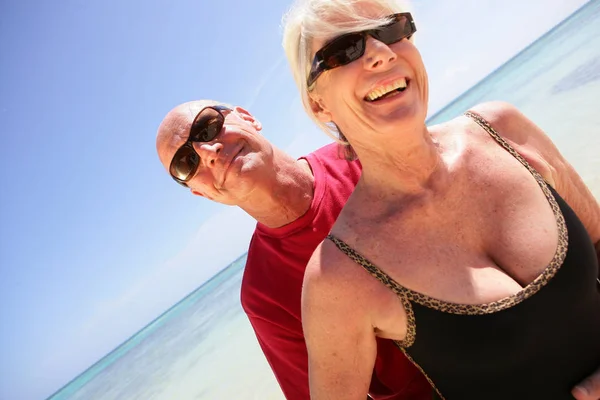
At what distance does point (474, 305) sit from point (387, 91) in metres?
0.65

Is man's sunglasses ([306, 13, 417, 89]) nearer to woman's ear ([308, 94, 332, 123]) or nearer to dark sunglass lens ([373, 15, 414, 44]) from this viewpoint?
dark sunglass lens ([373, 15, 414, 44])

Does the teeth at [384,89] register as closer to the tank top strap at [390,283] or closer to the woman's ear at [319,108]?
the woman's ear at [319,108]

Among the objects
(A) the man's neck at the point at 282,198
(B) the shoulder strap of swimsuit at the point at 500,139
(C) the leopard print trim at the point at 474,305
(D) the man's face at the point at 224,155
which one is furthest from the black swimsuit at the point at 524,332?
(D) the man's face at the point at 224,155

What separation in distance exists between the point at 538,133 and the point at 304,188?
1.22 m

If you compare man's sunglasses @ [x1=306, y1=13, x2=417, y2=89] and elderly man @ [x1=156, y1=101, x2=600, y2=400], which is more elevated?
man's sunglasses @ [x1=306, y1=13, x2=417, y2=89]

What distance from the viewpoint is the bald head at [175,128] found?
2670 mm

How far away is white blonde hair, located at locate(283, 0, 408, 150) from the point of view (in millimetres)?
1433

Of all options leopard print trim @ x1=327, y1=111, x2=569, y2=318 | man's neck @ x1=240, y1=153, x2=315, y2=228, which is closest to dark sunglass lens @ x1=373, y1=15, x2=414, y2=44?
leopard print trim @ x1=327, y1=111, x2=569, y2=318

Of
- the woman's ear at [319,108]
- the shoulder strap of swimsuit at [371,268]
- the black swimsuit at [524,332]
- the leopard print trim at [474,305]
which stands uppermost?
the woman's ear at [319,108]

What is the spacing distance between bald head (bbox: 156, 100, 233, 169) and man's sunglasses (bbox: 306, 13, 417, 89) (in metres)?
1.35

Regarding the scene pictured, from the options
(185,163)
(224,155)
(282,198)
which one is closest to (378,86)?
(282,198)

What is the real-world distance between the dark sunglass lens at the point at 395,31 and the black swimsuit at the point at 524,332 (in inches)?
25.6

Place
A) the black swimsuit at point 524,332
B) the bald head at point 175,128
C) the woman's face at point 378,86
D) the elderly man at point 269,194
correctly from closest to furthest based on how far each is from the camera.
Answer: the black swimsuit at point 524,332 < the woman's face at point 378,86 < the elderly man at point 269,194 < the bald head at point 175,128

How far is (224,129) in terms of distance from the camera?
2723 millimetres
